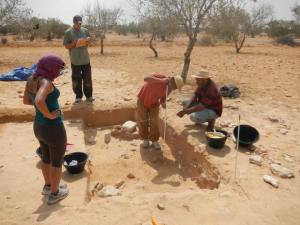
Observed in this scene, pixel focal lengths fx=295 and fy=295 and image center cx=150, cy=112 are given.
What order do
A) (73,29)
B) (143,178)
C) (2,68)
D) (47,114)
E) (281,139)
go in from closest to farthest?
(47,114), (143,178), (281,139), (73,29), (2,68)

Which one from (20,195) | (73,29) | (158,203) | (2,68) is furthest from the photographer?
(2,68)

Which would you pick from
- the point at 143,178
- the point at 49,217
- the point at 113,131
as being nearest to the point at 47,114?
the point at 49,217

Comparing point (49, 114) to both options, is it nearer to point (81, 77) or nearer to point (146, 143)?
point (146, 143)

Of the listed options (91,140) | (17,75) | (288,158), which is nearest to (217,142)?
(288,158)

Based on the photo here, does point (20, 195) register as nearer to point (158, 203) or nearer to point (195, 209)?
point (158, 203)

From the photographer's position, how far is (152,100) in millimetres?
4973

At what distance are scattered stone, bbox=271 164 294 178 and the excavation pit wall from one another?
0.75m

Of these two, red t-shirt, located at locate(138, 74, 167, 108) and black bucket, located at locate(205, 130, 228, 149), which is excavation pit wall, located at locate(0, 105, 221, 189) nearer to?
black bucket, located at locate(205, 130, 228, 149)

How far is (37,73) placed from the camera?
2.89 metres

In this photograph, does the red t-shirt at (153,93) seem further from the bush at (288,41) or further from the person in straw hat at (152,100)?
the bush at (288,41)

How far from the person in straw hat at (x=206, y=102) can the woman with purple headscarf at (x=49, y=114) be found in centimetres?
261

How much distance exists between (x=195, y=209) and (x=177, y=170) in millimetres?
1735

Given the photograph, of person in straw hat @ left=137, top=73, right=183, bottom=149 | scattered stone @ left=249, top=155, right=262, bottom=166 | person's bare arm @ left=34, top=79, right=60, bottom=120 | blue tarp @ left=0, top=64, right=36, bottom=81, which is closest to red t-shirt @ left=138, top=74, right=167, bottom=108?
person in straw hat @ left=137, top=73, right=183, bottom=149

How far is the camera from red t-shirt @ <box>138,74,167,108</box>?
481 cm
